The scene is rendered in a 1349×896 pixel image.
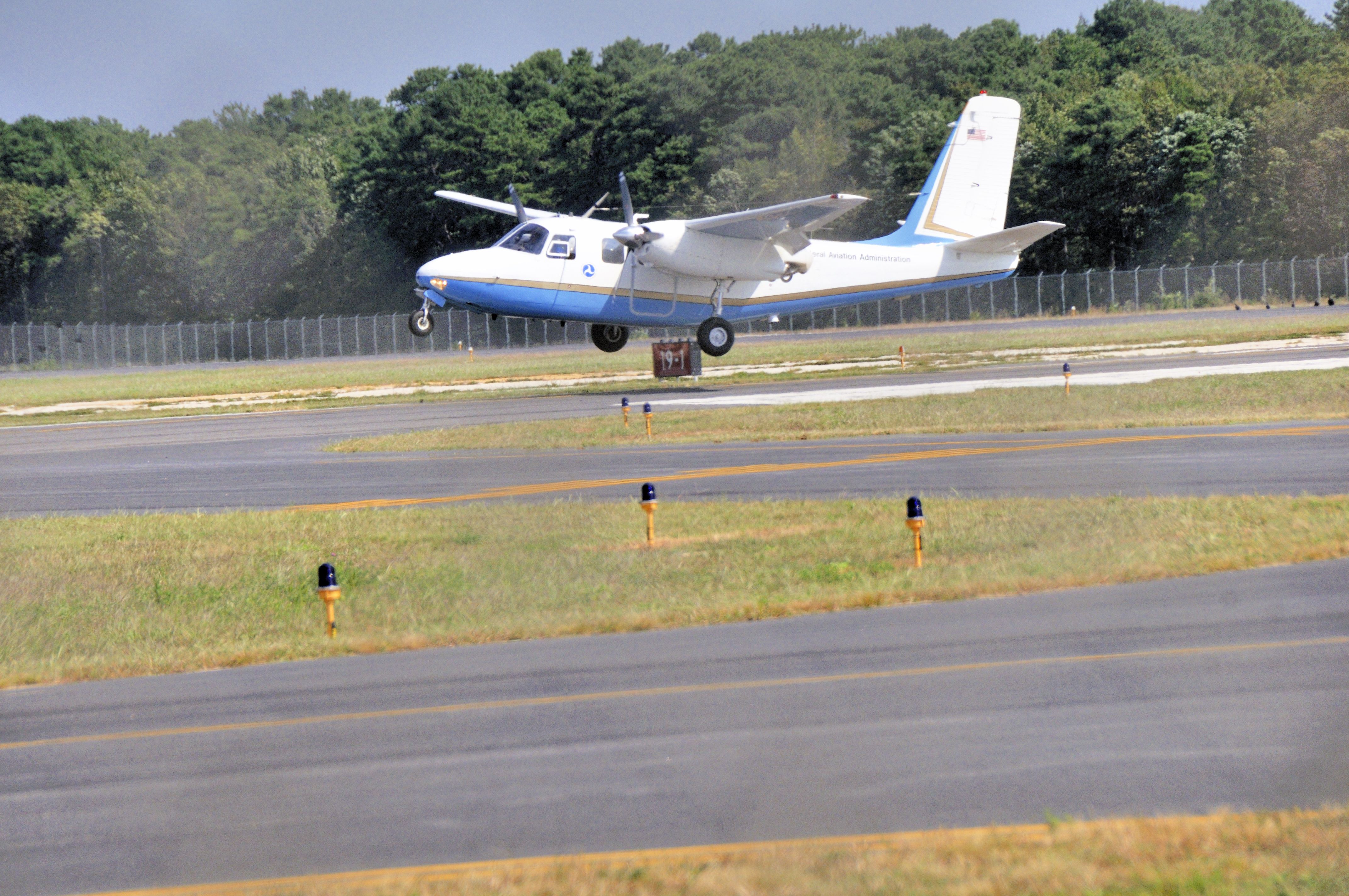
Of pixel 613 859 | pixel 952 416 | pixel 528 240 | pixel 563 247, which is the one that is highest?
pixel 528 240

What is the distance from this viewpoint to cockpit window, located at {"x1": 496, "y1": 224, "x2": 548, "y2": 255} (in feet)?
109

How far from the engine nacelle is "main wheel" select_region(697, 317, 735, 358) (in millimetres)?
1239

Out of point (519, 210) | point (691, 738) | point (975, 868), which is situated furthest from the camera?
point (519, 210)

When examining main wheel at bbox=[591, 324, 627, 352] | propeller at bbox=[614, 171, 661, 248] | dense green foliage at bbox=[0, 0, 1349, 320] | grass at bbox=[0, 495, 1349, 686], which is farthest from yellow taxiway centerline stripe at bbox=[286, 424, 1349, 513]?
dense green foliage at bbox=[0, 0, 1349, 320]

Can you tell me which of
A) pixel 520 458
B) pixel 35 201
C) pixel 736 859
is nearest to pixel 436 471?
pixel 520 458

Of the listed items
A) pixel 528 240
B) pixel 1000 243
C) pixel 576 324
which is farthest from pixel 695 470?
pixel 576 324

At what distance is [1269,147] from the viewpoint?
78.4 metres

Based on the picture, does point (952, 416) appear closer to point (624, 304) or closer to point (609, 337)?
point (624, 304)

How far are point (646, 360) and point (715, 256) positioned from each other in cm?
1981

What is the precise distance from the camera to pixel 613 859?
20.5 feet

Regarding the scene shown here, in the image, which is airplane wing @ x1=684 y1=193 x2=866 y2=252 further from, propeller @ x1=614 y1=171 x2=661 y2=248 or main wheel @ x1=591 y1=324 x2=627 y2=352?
main wheel @ x1=591 y1=324 x2=627 y2=352

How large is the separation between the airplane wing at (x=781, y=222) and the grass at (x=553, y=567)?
16.1 m

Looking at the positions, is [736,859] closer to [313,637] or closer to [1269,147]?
[313,637]

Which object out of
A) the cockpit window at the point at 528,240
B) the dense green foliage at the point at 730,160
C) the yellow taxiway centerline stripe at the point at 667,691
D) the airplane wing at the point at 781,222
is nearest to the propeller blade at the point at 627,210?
the airplane wing at the point at 781,222
